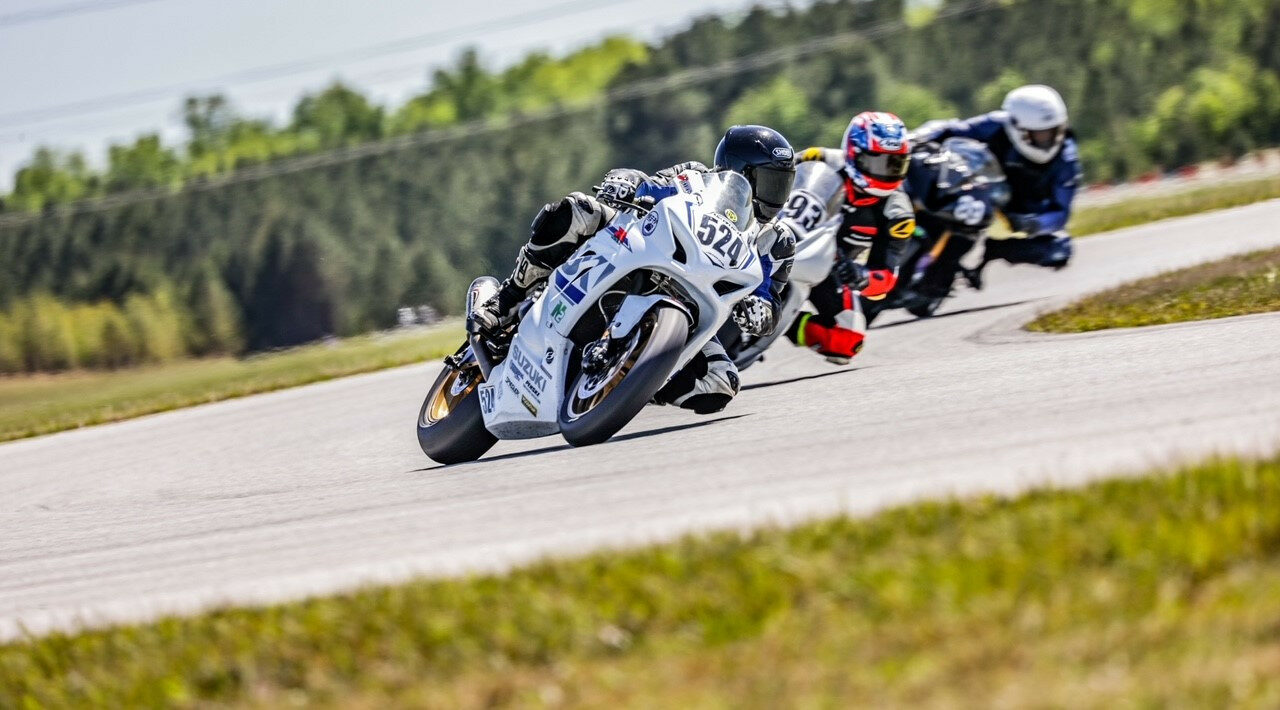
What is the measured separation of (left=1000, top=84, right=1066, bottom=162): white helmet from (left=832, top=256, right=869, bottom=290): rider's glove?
290 centimetres

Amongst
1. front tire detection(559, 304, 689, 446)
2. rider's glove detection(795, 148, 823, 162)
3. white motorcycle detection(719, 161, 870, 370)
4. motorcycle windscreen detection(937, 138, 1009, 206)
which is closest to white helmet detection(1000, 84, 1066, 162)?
motorcycle windscreen detection(937, 138, 1009, 206)

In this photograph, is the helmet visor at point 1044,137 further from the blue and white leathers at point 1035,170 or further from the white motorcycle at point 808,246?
the white motorcycle at point 808,246

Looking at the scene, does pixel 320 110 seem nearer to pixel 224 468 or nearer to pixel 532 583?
pixel 224 468

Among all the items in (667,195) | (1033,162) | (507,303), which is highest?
(667,195)

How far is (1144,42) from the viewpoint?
107 ft

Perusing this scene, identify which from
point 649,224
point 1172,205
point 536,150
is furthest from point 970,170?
point 536,150

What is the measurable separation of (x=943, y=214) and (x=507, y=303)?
5.35 meters

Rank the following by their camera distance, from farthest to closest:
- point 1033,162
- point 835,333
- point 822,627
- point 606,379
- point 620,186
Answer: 1. point 1033,162
2. point 835,333
3. point 620,186
4. point 606,379
5. point 822,627

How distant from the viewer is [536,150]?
1276 inches

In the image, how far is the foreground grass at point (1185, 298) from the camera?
10398mm

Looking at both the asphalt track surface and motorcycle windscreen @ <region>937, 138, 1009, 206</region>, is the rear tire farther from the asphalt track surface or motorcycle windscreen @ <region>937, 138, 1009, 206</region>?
motorcycle windscreen @ <region>937, 138, 1009, 206</region>

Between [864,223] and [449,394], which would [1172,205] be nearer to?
[864,223]

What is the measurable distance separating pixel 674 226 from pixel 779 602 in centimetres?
373

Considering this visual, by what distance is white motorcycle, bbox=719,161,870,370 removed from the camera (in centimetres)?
989
